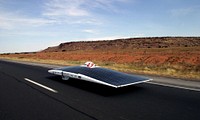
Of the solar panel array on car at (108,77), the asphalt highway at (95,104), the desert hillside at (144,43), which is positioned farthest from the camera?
the desert hillside at (144,43)

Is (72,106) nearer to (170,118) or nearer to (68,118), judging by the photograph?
(68,118)

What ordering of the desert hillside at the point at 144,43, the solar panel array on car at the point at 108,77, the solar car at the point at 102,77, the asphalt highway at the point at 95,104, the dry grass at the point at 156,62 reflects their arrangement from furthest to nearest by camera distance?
the desert hillside at the point at 144,43, the dry grass at the point at 156,62, the solar panel array on car at the point at 108,77, the solar car at the point at 102,77, the asphalt highway at the point at 95,104

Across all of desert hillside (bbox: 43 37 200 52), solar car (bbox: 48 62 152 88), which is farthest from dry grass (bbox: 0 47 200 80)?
desert hillside (bbox: 43 37 200 52)

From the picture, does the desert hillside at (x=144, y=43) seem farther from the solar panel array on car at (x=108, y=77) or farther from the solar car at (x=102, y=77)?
the solar panel array on car at (x=108, y=77)

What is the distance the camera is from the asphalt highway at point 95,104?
559 cm

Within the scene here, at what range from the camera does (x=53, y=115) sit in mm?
5664

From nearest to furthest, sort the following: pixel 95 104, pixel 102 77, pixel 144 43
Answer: pixel 95 104
pixel 102 77
pixel 144 43

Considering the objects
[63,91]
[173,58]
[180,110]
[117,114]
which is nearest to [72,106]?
[117,114]

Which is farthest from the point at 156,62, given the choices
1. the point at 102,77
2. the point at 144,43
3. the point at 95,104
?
the point at 144,43

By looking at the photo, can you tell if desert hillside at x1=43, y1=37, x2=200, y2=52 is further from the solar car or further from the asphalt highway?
the asphalt highway

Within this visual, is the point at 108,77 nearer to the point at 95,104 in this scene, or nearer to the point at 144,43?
the point at 95,104

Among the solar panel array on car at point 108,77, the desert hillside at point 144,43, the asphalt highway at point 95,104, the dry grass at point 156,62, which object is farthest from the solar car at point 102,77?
the desert hillside at point 144,43

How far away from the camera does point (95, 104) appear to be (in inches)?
262

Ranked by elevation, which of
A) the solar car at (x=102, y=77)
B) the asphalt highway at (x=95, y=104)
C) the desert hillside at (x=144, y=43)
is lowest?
the asphalt highway at (x=95, y=104)
